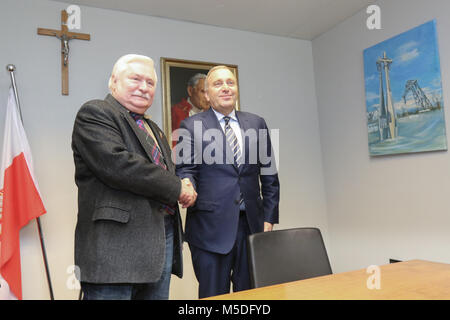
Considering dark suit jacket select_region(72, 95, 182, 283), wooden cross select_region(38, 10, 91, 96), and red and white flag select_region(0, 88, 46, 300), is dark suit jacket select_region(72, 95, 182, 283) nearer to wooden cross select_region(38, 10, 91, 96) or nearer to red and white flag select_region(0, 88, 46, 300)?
red and white flag select_region(0, 88, 46, 300)

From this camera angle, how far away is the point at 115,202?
1.41 meters

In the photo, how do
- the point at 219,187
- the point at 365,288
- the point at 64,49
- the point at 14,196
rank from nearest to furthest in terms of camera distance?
1. the point at 365,288
2. the point at 219,187
3. the point at 14,196
4. the point at 64,49

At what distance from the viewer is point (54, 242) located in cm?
268

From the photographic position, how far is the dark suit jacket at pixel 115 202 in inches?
54.5

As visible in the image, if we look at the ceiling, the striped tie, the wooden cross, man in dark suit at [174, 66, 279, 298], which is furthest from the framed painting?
the striped tie

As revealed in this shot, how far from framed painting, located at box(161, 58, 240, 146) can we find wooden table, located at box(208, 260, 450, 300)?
2182 mm

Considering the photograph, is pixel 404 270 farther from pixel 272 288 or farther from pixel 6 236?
pixel 6 236

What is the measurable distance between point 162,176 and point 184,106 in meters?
1.79

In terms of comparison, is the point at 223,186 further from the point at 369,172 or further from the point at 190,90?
the point at 369,172

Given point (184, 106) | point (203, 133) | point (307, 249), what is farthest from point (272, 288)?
point (184, 106)

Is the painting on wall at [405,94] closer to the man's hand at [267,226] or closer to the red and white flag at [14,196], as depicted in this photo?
the man's hand at [267,226]

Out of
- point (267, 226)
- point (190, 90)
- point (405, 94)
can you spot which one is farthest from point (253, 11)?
point (267, 226)

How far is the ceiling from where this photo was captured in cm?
299

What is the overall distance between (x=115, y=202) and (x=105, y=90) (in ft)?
5.94
